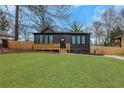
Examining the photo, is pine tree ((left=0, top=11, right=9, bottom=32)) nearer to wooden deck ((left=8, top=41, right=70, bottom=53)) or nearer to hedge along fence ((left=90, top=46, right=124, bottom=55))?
wooden deck ((left=8, top=41, right=70, bottom=53))

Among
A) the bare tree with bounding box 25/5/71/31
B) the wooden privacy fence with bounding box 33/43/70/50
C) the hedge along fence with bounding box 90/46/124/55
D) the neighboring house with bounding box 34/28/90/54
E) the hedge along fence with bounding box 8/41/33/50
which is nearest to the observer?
the hedge along fence with bounding box 8/41/33/50

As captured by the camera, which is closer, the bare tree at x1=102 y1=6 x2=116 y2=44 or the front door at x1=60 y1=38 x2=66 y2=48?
the bare tree at x1=102 y1=6 x2=116 y2=44

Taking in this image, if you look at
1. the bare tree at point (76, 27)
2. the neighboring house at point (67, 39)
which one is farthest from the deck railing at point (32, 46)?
the bare tree at point (76, 27)

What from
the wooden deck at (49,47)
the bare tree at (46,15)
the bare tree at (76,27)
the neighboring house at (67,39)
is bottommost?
the wooden deck at (49,47)

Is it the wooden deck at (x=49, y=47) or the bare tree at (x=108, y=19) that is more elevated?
the bare tree at (x=108, y=19)

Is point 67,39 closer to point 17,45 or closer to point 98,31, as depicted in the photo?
point 98,31

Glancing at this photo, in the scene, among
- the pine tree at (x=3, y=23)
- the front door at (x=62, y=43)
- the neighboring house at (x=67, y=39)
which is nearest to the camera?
the pine tree at (x=3, y=23)

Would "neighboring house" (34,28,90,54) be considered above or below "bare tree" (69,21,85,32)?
below

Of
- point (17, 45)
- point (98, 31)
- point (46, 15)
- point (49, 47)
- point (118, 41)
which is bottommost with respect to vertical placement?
point (49, 47)

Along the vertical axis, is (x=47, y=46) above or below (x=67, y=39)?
below

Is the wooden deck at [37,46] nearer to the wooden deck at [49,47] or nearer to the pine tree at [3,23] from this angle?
the wooden deck at [49,47]

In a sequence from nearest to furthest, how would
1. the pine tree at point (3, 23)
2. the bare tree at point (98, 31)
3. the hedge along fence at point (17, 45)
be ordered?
the pine tree at point (3, 23)
the hedge along fence at point (17, 45)
the bare tree at point (98, 31)

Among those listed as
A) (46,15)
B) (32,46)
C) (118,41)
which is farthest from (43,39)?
(118,41)

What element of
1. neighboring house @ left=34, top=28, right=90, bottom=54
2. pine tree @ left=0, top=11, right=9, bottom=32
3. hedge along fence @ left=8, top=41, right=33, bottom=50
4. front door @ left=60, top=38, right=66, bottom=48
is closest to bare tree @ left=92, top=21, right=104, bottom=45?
neighboring house @ left=34, top=28, right=90, bottom=54
